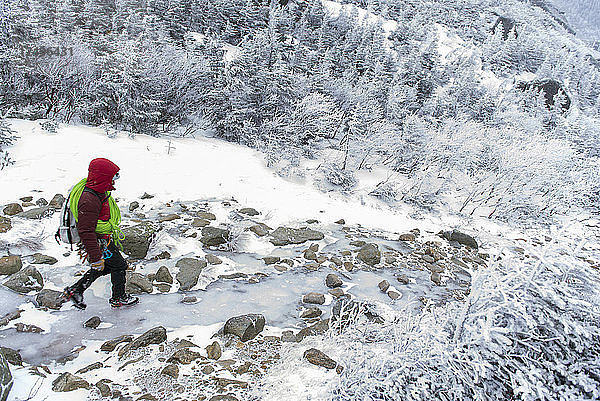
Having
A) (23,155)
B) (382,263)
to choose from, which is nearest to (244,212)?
(382,263)

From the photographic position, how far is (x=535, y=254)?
239 cm

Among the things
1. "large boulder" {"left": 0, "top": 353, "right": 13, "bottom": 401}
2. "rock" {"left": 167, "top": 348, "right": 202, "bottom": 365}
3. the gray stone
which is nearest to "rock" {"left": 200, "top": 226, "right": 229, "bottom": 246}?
the gray stone

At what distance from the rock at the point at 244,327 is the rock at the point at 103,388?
1.29 m

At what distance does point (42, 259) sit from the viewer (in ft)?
15.6

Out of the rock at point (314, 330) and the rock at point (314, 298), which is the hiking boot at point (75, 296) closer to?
the rock at point (314, 330)

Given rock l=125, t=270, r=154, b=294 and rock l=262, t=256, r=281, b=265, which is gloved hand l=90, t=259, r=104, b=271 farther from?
rock l=262, t=256, r=281, b=265

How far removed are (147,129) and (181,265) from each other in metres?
9.39

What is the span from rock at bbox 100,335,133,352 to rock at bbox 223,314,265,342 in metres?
1.02

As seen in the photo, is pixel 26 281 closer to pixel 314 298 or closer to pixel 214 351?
pixel 214 351

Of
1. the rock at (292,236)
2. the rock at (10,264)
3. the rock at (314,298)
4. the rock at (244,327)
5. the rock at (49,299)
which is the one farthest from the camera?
the rock at (292,236)

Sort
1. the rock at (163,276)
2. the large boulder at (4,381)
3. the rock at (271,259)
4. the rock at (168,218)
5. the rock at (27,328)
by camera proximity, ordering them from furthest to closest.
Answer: the rock at (168,218) → the rock at (271,259) → the rock at (163,276) → the rock at (27,328) → the large boulder at (4,381)

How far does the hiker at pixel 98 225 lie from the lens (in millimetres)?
3467

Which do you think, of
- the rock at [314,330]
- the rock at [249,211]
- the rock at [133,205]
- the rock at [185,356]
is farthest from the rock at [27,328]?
the rock at [249,211]

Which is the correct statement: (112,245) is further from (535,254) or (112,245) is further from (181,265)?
(535,254)
